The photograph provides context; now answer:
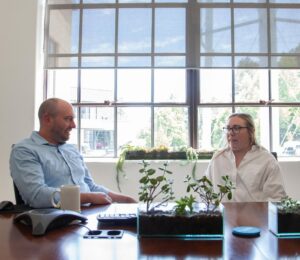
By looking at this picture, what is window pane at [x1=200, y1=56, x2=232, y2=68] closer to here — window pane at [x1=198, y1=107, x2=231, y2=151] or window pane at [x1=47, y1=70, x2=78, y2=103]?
window pane at [x1=198, y1=107, x2=231, y2=151]

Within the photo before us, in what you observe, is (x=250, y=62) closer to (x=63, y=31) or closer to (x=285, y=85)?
(x=285, y=85)

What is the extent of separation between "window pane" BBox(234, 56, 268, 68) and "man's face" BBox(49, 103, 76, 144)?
1.87m

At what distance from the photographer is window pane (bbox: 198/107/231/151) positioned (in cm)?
347

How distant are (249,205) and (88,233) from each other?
36.8 inches

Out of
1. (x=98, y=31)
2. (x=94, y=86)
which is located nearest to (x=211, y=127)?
(x=94, y=86)

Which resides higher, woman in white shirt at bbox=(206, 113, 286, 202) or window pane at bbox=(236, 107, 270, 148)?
window pane at bbox=(236, 107, 270, 148)

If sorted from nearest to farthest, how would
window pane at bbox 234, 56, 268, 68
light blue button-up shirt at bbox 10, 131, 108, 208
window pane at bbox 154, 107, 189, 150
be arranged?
1. light blue button-up shirt at bbox 10, 131, 108, 208
2. window pane at bbox 234, 56, 268, 68
3. window pane at bbox 154, 107, 189, 150

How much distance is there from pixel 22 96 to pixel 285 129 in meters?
2.64

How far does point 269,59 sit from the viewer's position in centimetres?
334

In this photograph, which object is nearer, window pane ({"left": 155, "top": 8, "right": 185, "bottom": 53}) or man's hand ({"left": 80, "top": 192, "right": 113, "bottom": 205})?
man's hand ({"left": 80, "top": 192, "right": 113, "bottom": 205})

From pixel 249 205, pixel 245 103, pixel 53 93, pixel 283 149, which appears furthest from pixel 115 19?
pixel 249 205

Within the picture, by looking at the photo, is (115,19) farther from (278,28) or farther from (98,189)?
(98,189)

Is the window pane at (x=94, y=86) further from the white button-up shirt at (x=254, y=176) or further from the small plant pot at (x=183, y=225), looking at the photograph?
the small plant pot at (x=183, y=225)

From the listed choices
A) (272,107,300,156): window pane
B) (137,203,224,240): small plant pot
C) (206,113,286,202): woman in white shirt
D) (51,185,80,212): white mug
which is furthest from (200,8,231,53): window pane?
(137,203,224,240): small plant pot
